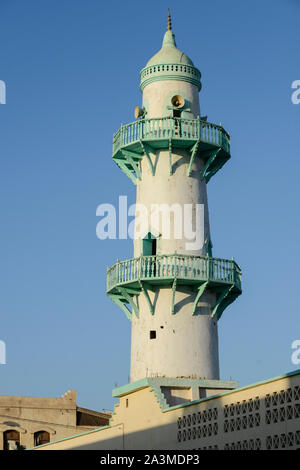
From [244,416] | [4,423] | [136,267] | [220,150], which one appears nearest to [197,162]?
[220,150]

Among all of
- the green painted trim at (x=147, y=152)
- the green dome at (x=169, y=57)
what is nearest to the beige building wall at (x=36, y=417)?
the green painted trim at (x=147, y=152)

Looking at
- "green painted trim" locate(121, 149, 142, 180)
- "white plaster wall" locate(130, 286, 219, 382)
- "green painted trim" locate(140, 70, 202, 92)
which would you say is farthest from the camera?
"green painted trim" locate(140, 70, 202, 92)

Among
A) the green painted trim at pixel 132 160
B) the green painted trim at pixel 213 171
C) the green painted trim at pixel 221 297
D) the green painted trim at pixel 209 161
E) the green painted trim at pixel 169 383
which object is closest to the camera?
the green painted trim at pixel 169 383

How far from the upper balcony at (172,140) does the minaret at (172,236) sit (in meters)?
0.04

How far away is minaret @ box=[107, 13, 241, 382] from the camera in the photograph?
105ft

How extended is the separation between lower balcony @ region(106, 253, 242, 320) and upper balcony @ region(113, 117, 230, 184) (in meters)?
3.85

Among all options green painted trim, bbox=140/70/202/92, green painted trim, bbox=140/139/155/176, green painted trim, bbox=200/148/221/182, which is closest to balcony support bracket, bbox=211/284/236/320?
green painted trim, bbox=200/148/221/182

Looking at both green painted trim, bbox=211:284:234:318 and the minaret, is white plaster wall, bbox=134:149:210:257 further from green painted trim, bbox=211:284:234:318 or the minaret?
green painted trim, bbox=211:284:234:318

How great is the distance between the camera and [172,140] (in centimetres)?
3353

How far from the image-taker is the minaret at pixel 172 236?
1258 inches

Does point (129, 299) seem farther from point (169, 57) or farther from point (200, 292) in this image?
point (169, 57)

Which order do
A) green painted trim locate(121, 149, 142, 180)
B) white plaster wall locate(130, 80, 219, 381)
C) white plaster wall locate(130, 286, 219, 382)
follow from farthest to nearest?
green painted trim locate(121, 149, 142, 180) < white plaster wall locate(130, 80, 219, 381) < white plaster wall locate(130, 286, 219, 382)

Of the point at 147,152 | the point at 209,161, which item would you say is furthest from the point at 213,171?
the point at 147,152

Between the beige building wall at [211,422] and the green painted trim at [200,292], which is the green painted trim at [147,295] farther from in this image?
the beige building wall at [211,422]
